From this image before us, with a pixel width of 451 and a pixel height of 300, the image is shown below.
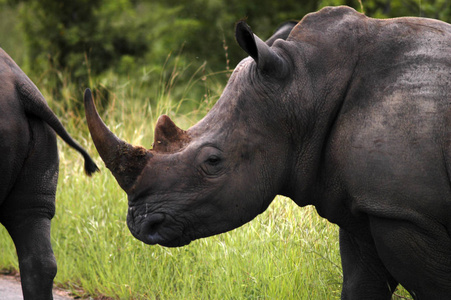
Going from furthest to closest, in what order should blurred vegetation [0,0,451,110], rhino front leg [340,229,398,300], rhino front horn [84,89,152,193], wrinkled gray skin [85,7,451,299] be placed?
blurred vegetation [0,0,451,110] → rhino front leg [340,229,398,300] → rhino front horn [84,89,152,193] → wrinkled gray skin [85,7,451,299]

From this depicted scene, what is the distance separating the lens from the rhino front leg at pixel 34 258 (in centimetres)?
432

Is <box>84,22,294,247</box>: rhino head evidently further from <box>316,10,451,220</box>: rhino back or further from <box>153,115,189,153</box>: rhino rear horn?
<box>316,10,451,220</box>: rhino back

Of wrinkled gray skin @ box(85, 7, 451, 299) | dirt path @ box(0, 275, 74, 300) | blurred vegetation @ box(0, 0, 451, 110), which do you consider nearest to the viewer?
wrinkled gray skin @ box(85, 7, 451, 299)

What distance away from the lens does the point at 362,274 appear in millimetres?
3715

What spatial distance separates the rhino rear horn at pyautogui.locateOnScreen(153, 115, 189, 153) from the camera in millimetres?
3426

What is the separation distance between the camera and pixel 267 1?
14305 millimetres

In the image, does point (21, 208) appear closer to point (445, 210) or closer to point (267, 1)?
point (445, 210)

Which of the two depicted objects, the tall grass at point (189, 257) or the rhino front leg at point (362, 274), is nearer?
the rhino front leg at point (362, 274)

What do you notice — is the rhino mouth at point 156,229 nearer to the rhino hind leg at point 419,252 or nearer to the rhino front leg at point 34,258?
the rhino hind leg at point 419,252

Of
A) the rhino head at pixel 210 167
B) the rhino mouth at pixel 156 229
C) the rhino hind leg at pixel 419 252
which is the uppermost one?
the rhino head at pixel 210 167

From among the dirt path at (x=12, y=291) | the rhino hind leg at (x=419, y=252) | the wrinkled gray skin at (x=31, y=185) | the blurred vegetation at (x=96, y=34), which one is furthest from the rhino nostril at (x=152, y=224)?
the blurred vegetation at (x=96, y=34)

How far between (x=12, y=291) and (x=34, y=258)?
1.68m

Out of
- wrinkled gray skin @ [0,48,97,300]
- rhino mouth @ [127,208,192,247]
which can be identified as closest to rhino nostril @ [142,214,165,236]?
rhino mouth @ [127,208,192,247]

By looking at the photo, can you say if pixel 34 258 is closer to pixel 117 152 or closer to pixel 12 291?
pixel 117 152
